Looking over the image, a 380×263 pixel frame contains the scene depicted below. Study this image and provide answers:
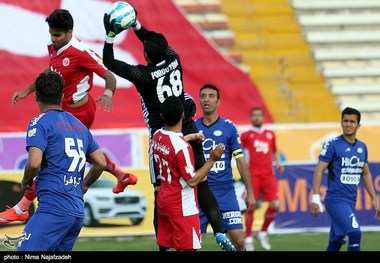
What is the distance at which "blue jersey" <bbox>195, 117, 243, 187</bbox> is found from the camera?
12.0m

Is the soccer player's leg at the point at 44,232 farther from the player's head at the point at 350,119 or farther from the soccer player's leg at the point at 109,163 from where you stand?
the player's head at the point at 350,119

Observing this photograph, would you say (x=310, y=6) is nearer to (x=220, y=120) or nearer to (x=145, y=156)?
(x=145, y=156)

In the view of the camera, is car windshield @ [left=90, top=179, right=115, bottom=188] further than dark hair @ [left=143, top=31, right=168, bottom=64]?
Yes

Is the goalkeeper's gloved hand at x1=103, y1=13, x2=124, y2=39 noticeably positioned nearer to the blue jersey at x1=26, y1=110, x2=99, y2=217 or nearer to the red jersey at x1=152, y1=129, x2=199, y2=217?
the red jersey at x1=152, y1=129, x2=199, y2=217

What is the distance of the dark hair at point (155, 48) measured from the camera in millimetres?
9844

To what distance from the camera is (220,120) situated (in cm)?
1226

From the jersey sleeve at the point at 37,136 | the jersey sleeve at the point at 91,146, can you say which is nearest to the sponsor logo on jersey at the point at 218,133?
the jersey sleeve at the point at 91,146

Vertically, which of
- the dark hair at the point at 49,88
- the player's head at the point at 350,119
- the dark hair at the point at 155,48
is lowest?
the player's head at the point at 350,119

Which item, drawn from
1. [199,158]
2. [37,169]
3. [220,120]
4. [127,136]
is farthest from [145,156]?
[37,169]

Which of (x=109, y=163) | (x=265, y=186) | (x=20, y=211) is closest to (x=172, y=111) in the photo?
(x=109, y=163)

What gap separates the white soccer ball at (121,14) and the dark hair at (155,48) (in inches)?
13.9

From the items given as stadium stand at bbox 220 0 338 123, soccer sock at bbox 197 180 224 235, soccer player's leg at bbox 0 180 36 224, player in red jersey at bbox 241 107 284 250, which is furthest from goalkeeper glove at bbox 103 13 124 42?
stadium stand at bbox 220 0 338 123

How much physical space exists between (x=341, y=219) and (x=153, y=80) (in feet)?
12.1

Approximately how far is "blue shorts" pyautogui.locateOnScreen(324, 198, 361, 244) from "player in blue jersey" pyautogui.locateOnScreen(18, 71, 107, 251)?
4.85 metres
